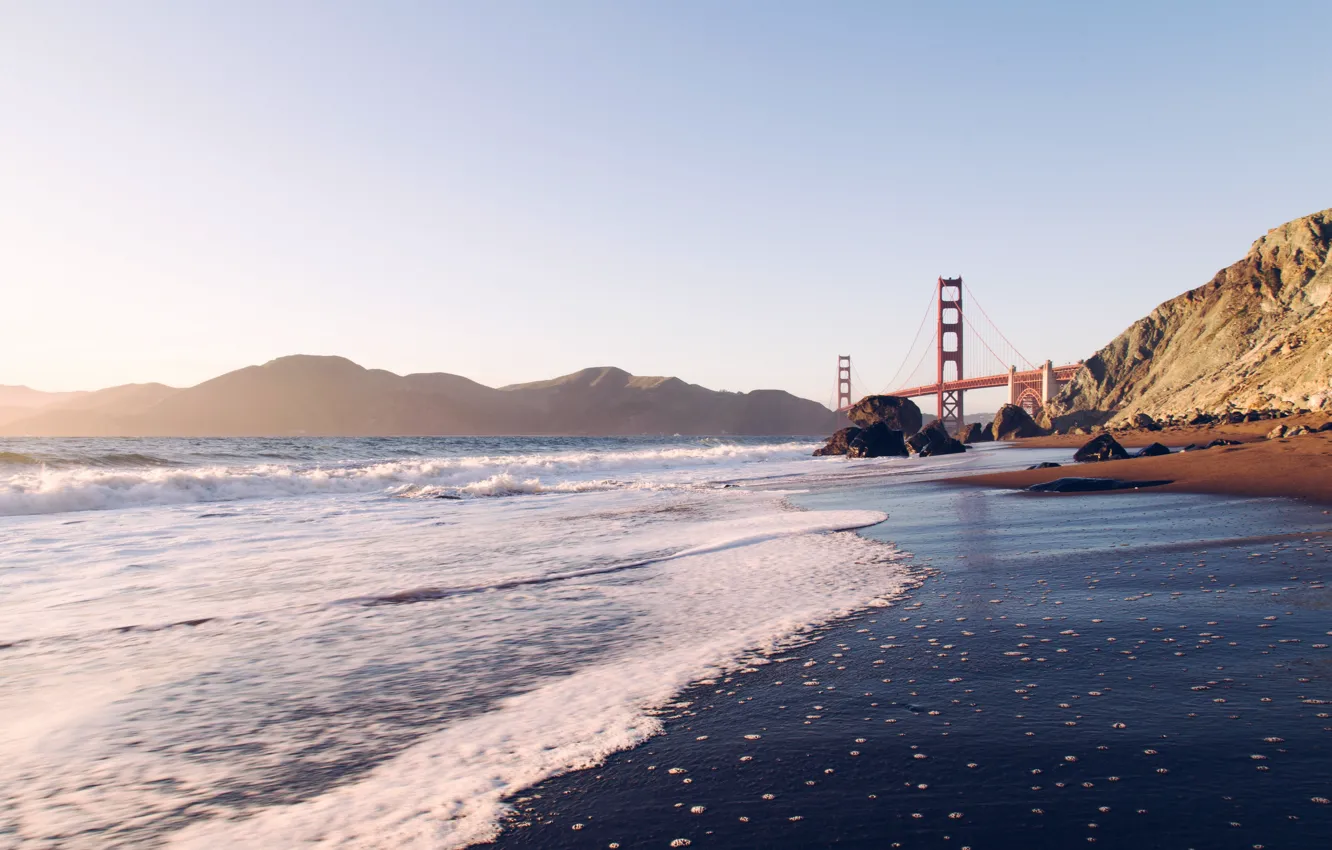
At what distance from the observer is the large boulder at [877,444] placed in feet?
123

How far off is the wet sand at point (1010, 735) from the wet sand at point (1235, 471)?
5.90 m

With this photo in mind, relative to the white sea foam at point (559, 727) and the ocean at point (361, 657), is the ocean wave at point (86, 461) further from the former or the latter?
the white sea foam at point (559, 727)

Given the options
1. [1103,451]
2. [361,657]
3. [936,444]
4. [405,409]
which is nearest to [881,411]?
[936,444]

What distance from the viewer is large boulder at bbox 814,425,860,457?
40219 millimetres

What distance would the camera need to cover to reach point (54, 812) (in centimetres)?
247

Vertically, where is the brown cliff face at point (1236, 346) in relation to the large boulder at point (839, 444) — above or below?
above

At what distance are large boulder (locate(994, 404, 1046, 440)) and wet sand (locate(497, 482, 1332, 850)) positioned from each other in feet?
168

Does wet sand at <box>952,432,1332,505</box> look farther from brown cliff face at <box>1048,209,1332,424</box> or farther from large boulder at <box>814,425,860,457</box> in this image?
large boulder at <box>814,425,860,457</box>

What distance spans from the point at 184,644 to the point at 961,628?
15.1ft

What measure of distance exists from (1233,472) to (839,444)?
29610 mm

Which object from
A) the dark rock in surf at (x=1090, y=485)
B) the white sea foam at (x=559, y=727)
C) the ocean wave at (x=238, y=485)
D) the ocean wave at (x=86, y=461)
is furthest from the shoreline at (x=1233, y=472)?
the ocean wave at (x=86, y=461)

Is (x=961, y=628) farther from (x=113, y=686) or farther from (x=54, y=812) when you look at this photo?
(x=113, y=686)

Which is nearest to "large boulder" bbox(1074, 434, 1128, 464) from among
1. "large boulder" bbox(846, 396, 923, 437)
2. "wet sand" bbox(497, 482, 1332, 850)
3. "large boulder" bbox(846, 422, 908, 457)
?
"wet sand" bbox(497, 482, 1332, 850)

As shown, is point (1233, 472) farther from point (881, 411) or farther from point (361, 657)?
point (881, 411)
